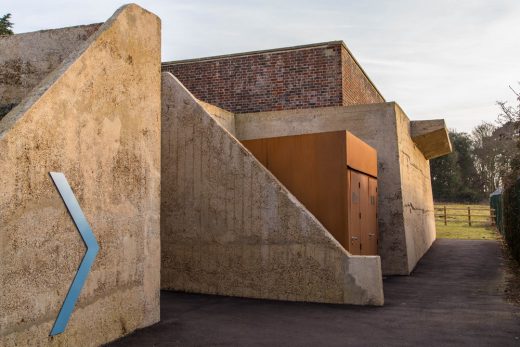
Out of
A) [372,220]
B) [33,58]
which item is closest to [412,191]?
[372,220]

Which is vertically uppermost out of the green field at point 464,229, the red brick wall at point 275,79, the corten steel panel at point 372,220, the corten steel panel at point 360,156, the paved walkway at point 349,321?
the red brick wall at point 275,79

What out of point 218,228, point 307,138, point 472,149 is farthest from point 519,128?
point 472,149

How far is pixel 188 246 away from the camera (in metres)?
9.73

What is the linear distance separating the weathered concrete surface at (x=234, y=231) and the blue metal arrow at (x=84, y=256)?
385 centimetres

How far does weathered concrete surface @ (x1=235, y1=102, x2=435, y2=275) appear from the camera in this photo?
12.9 m

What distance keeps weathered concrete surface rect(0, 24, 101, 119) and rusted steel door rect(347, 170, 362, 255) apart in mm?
5586

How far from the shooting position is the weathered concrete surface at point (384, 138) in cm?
1288

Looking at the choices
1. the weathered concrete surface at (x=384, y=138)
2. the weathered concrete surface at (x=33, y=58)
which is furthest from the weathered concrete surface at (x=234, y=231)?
the weathered concrete surface at (x=384, y=138)

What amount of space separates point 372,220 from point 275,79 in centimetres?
563

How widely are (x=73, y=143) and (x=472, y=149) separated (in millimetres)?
52953

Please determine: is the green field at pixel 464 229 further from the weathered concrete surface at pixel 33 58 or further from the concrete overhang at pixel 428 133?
the weathered concrete surface at pixel 33 58

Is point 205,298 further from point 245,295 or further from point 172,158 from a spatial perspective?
point 172,158

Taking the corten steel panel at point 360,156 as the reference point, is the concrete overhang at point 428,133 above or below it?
above

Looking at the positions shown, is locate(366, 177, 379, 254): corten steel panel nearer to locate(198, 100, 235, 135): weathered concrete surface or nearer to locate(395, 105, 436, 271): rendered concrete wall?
locate(395, 105, 436, 271): rendered concrete wall
